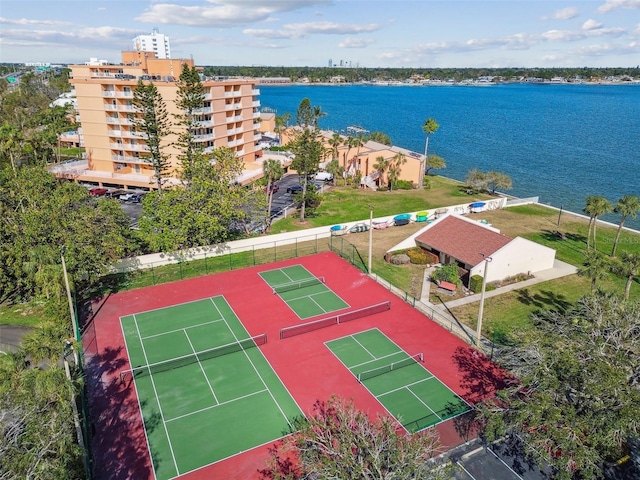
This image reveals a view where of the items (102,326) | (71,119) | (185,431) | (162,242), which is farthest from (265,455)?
(71,119)

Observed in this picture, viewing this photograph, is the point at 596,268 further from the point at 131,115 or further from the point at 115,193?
the point at 131,115

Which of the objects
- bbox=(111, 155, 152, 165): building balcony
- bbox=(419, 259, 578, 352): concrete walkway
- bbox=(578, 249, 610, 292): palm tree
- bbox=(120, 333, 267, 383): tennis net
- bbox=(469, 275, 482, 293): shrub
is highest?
bbox=(111, 155, 152, 165): building balcony

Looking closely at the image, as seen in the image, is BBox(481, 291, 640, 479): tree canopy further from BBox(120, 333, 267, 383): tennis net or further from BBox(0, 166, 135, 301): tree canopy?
BBox(0, 166, 135, 301): tree canopy

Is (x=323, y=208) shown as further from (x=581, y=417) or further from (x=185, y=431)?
(x=581, y=417)

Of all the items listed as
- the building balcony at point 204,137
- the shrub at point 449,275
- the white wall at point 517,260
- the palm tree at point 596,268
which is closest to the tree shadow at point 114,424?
the shrub at point 449,275

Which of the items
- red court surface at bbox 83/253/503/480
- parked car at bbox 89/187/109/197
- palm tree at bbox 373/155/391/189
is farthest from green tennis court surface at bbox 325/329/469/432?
parked car at bbox 89/187/109/197

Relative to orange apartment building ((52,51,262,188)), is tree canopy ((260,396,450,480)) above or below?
below
